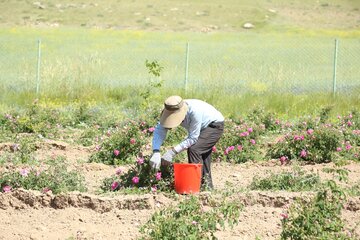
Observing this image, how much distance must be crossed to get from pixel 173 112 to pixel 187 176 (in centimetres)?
59

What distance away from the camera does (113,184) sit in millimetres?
8609

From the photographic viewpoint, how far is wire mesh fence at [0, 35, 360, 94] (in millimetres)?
17344

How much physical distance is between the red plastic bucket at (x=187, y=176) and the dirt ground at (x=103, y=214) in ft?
0.60

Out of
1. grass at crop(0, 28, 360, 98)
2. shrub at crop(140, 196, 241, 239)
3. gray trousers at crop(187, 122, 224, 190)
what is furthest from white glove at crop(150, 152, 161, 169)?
grass at crop(0, 28, 360, 98)

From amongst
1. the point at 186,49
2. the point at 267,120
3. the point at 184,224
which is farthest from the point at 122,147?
the point at 186,49

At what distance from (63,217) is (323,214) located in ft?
8.19

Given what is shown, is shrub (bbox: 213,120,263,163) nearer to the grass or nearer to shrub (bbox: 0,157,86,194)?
shrub (bbox: 0,157,86,194)

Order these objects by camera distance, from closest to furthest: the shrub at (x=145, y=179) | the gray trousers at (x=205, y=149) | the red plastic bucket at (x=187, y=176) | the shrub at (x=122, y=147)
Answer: the red plastic bucket at (x=187, y=176)
the shrub at (x=145, y=179)
the gray trousers at (x=205, y=149)
the shrub at (x=122, y=147)

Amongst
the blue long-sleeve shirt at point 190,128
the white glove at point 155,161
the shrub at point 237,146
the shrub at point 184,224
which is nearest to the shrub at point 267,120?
the shrub at point 237,146

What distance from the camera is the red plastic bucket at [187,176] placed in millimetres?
8203

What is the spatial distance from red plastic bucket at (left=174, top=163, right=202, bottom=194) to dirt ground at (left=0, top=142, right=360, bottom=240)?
7.2 inches

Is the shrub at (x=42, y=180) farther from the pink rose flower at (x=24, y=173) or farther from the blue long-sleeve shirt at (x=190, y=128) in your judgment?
the blue long-sleeve shirt at (x=190, y=128)

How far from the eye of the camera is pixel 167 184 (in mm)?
8531

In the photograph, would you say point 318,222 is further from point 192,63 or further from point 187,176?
point 192,63
